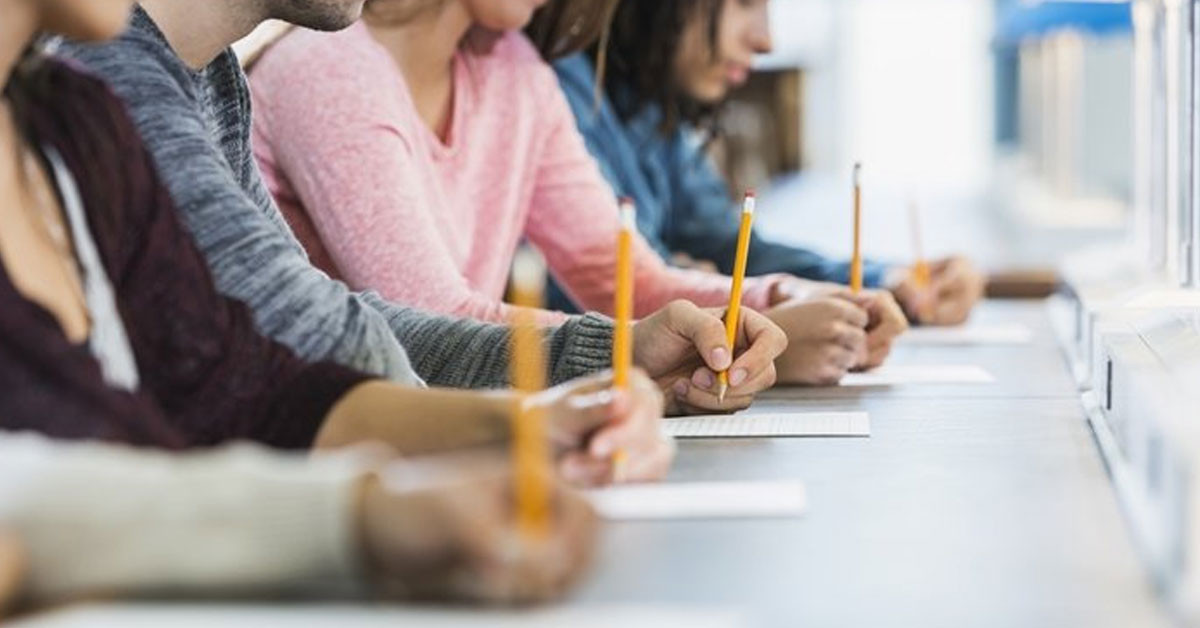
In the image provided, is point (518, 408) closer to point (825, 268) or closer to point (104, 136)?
point (104, 136)

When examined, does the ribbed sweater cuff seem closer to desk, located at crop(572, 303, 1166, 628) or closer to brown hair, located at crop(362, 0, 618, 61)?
desk, located at crop(572, 303, 1166, 628)

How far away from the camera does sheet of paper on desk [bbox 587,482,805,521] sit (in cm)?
113

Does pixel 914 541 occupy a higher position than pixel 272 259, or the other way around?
pixel 272 259

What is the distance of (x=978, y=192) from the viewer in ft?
30.7

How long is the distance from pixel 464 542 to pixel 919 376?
42.7 inches

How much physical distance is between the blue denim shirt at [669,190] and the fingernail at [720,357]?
99cm

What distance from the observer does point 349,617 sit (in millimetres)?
854

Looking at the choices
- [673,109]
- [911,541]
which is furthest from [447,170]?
[911,541]

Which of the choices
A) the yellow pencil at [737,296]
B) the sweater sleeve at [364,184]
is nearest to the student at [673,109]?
the sweater sleeve at [364,184]

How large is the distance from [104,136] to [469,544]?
44cm

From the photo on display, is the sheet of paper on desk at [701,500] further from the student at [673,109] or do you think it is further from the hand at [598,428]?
the student at [673,109]

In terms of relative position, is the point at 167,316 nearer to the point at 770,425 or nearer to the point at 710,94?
the point at 770,425

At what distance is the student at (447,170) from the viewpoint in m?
1.86

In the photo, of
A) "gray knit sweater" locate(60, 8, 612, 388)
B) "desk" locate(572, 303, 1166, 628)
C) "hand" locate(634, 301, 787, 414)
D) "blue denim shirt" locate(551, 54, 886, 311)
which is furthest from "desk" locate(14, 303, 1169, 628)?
"blue denim shirt" locate(551, 54, 886, 311)
